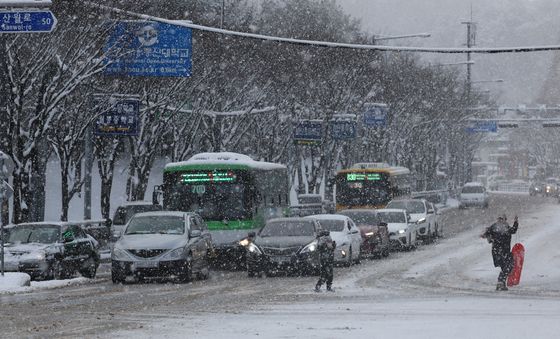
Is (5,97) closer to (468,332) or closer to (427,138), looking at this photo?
(468,332)

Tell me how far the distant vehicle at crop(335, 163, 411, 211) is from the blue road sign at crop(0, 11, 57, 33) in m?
29.9

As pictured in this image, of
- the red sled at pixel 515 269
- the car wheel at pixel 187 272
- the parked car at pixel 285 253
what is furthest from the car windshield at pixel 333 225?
the red sled at pixel 515 269

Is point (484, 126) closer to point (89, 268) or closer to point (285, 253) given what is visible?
point (285, 253)

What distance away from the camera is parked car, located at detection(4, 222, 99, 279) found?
27781 mm

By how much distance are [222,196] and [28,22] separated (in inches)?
416

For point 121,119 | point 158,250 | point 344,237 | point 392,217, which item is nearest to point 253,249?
point 158,250

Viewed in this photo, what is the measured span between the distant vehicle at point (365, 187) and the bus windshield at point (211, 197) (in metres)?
19.7

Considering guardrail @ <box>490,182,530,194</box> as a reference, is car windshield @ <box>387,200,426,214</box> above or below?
above

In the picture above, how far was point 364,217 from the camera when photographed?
40125mm

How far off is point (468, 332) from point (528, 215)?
62.1 m

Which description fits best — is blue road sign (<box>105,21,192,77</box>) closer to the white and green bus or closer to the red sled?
the white and green bus

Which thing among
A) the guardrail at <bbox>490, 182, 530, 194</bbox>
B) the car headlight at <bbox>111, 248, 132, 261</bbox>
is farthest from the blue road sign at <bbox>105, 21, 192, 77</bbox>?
the guardrail at <bbox>490, 182, 530, 194</bbox>

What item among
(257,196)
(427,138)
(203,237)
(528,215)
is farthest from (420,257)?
(427,138)

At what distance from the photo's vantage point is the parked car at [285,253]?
29.7m
